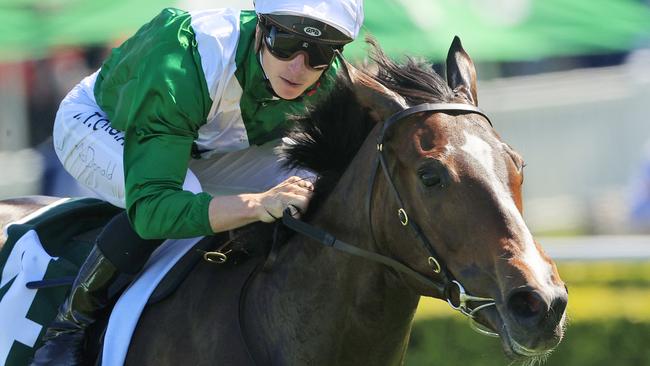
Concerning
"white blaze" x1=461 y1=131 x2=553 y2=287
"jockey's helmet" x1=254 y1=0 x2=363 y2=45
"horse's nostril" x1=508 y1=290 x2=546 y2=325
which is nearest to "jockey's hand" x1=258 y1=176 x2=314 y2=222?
"jockey's helmet" x1=254 y1=0 x2=363 y2=45

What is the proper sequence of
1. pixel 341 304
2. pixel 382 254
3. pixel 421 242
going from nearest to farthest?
1. pixel 421 242
2. pixel 382 254
3. pixel 341 304

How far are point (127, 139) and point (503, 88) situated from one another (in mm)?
8512

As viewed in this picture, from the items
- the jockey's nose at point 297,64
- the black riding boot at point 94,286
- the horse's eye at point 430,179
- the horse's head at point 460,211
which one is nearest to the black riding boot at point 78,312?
the black riding boot at point 94,286

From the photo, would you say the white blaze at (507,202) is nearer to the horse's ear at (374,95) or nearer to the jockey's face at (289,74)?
the horse's ear at (374,95)

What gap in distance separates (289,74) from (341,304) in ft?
2.40

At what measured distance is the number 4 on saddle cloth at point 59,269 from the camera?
3.71 metres

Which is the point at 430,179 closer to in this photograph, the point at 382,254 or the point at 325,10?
the point at 382,254

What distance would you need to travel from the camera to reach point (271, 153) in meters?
4.06

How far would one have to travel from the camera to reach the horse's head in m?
2.89

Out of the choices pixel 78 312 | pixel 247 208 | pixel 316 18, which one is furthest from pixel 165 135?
pixel 78 312

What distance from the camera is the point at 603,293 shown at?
21.4 feet

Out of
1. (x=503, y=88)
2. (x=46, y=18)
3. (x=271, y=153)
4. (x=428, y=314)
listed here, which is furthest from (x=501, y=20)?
(x=271, y=153)

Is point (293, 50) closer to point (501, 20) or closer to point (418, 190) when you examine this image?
point (418, 190)

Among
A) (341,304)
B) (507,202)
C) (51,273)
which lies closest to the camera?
(507,202)
